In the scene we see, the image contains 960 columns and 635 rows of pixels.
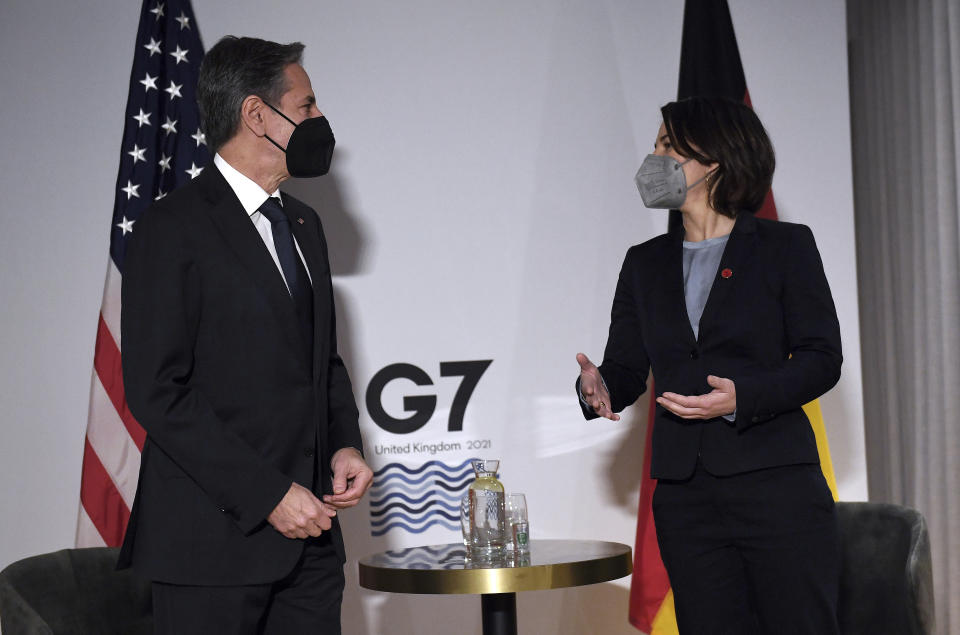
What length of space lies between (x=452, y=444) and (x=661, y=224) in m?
1.34

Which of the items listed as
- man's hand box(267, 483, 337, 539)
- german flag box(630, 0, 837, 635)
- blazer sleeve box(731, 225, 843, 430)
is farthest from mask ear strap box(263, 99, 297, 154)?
german flag box(630, 0, 837, 635)

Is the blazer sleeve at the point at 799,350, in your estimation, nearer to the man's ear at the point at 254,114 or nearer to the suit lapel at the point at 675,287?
the suit lapel at the point at 675,287

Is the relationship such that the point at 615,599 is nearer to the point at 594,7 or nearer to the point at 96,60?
the point at 594,7

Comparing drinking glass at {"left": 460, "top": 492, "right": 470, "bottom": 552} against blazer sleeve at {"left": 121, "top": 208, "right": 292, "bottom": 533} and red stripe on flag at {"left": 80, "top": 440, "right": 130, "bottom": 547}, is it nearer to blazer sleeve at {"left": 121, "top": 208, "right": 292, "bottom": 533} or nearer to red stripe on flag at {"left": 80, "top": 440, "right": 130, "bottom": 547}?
blazer sleeve at {"left": 121, "top": 208, "right": 292, "bottom": 533}

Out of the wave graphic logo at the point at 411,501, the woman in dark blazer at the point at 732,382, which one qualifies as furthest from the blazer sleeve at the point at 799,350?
the wave graphic logo at the point at 411,501

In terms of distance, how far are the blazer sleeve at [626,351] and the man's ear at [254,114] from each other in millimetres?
1081

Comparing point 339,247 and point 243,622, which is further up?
point 339,247

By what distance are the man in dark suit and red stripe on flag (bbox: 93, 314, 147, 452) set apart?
66.1 inches

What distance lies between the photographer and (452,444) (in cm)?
402

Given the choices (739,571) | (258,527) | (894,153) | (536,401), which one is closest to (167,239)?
(258,527)

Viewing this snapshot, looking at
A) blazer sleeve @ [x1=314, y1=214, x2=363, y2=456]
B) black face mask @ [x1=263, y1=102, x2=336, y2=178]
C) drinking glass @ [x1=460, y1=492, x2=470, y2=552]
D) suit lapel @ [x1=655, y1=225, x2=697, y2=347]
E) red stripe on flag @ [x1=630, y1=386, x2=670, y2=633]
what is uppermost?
black face mask @ [x1=263, y1=102, x2=336, y2=178]

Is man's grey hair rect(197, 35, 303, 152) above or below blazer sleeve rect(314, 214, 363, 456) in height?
above

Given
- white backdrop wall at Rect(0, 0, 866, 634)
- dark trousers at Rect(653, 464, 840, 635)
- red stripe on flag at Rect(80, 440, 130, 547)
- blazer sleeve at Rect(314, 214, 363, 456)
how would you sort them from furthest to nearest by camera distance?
white backdrop wall at Rect(0, 0, 866, 634) < red stripe on flag at Rect(80, 440, 130, 547) < blazer sleeve at Rect(314, 214, 363, 456) < dark trousers at Rect(653, 464, 840, 635)

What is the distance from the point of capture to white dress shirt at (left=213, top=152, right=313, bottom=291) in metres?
2.18
